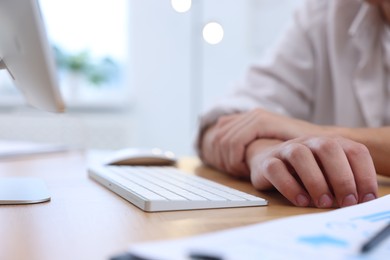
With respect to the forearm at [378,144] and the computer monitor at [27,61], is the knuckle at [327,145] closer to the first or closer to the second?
the forearm at [378,144]

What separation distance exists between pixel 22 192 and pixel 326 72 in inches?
31.5

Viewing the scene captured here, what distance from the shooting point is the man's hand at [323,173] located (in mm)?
556

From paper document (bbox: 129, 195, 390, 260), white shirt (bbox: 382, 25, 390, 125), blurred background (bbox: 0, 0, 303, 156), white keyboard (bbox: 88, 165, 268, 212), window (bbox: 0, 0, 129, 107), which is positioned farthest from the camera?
window (bbox: 0, 0, 129, 107)

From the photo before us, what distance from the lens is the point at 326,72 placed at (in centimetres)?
123

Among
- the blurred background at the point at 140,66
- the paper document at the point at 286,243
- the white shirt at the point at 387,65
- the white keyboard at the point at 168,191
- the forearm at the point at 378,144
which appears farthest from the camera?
the blurred background at the point at 140,66

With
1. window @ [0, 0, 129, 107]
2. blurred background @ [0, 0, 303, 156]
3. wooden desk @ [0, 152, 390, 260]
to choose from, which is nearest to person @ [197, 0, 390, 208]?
wooden desk @ [0, 152, 390, 260]

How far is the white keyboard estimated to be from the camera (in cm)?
55

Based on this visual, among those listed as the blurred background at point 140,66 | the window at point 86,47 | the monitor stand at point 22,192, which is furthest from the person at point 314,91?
the window at point 86,47

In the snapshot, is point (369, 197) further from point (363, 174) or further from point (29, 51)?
point (29, 51)

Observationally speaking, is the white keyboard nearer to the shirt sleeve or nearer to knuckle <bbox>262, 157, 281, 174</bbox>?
knuckle <bbox>262, 157, 281, 174</bbox>

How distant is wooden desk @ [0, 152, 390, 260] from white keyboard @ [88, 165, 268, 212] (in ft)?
0.04

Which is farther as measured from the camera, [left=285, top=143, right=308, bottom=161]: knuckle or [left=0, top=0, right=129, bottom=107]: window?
[left=0, top=0, right=129, bottom=107]: window

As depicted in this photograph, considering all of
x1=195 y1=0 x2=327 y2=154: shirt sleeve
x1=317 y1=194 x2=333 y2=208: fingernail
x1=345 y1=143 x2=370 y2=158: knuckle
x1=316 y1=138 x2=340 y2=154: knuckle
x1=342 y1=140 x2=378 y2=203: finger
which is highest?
x1=195 y1=0 x2=327 y2=154: shirt sleeve

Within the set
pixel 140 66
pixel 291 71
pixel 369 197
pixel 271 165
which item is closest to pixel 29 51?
pixel 271 165
